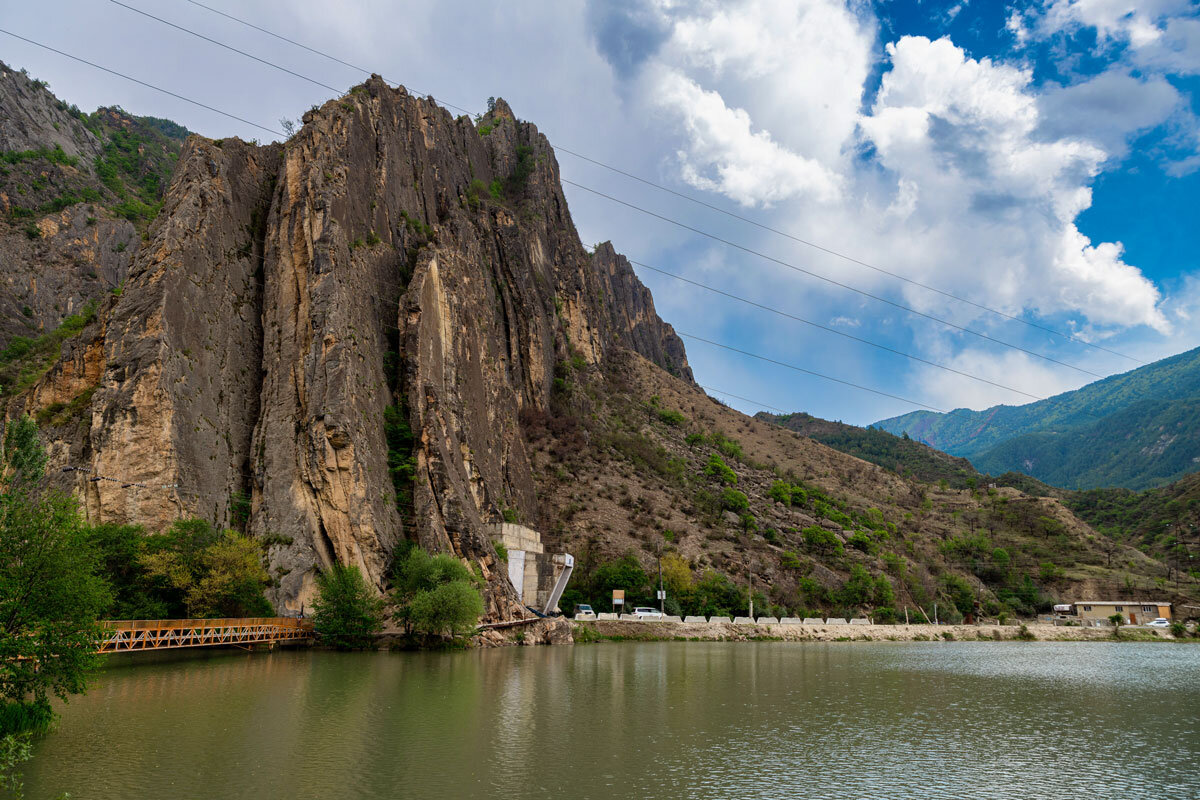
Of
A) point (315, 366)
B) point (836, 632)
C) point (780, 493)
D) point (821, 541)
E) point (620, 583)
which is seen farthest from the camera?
point (780, 493)

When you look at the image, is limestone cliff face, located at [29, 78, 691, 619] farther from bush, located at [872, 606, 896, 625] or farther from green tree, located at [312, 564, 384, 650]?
bush, located at [872, 606, 896, 625]

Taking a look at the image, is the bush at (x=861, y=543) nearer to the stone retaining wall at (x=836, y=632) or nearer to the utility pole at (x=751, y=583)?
the stone retaining wall at (x=836, y=632)

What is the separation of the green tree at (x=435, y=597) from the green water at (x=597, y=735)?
8.13 metres

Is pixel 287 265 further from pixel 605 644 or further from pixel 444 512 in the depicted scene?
pixel 605 644

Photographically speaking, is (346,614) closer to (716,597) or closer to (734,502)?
(716,597)

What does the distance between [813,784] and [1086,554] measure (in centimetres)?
12427

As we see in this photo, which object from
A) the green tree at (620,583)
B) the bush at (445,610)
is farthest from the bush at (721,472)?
the bush at (445,610)

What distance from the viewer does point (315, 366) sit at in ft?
177

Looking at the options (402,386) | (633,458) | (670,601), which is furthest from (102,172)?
(670,601)

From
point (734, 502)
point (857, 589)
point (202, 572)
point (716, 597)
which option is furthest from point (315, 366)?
point (857, 589)

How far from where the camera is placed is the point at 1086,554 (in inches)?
4550

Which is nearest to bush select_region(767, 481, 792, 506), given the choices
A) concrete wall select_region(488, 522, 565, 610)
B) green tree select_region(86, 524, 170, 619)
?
concrete wall select_region(488, 522, 565, 610)

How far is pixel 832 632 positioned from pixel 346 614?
51.5 meters

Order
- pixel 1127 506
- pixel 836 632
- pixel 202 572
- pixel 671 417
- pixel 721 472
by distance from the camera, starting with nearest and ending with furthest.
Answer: pixel 202 572, pixel 836 632, pixel 721 472, pixel 671 417, pixel 1127 506
